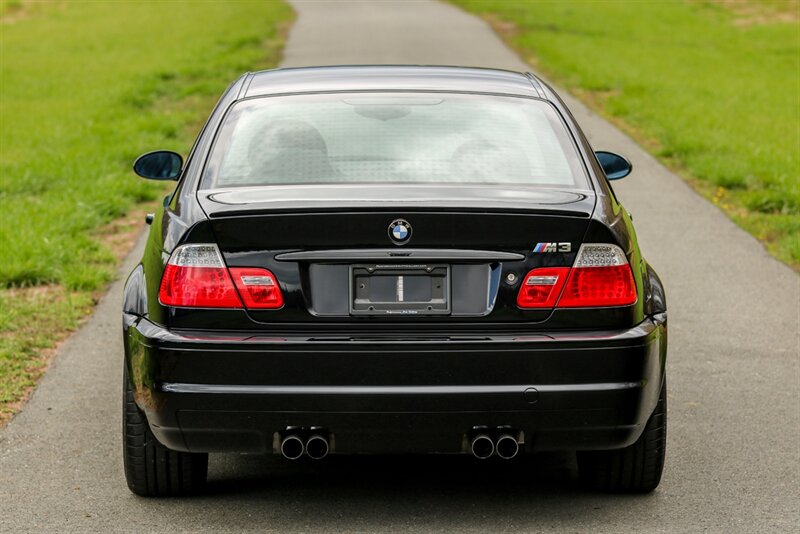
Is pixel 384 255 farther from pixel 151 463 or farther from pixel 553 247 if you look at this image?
pixel 151 463

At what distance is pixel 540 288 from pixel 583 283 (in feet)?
0.47

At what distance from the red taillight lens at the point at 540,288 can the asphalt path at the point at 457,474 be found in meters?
0.81

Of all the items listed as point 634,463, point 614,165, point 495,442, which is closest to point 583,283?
point 495,442

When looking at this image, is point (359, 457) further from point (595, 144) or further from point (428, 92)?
point (595, 144)

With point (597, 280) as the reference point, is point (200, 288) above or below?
below

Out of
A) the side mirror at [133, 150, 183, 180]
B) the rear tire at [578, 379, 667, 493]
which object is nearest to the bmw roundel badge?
the rear tire at [578, 379, 667, 493]

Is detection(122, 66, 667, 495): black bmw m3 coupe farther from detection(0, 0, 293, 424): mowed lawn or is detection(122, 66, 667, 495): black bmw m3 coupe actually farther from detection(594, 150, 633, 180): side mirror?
detection(0, 0, 293, 424): mowed lawn

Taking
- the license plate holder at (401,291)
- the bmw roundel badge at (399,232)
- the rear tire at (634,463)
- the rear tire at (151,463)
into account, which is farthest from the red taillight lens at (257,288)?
the rear tire at (634,463)

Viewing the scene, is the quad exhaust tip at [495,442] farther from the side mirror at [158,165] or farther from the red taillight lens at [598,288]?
the side mirror at [158,165]

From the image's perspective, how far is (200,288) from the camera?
4348 mm

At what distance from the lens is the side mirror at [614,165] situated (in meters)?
6.14

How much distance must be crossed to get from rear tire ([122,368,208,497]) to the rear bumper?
0.40 m

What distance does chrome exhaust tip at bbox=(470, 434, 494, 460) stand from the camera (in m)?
4.38

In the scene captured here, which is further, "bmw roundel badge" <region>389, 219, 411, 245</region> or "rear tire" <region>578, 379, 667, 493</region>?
"rear tire" <region>578, 379, 667, 493</region>
